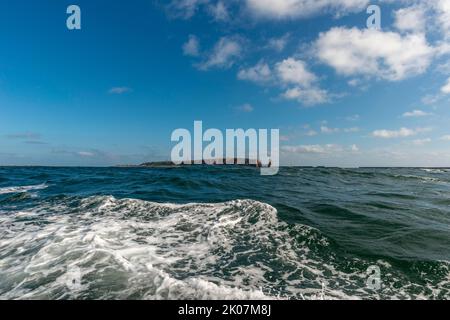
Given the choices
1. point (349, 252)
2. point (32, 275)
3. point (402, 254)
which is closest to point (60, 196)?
point (32, 275)

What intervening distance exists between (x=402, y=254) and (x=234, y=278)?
5.45m

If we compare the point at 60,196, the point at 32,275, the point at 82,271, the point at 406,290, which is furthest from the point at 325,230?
the point at 60,196

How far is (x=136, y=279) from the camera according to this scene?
6.05 m

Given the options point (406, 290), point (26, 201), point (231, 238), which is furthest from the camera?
point (26, 201)

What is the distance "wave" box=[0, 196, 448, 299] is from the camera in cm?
572

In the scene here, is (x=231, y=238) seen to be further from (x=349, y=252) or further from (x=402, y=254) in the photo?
(x=402, y=254)

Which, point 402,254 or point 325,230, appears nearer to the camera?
point 402,254

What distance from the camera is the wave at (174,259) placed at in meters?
5.72

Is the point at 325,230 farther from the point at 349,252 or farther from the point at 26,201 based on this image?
the point at 26,201

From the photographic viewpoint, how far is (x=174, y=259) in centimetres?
758

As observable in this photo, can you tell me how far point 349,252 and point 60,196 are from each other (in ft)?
60.1

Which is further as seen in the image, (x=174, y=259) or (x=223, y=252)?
(x=223, y=252)
